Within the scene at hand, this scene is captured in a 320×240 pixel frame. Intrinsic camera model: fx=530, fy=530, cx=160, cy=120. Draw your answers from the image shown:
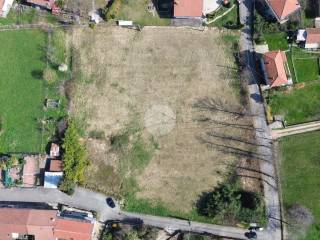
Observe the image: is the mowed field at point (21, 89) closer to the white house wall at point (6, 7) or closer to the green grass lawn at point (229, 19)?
the white house wall at point (6, 7)

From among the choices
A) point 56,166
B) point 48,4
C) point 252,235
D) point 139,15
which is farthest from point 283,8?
point 56,166

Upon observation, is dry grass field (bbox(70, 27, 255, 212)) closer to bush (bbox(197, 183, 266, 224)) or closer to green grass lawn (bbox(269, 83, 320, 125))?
bush (bbox(197, 183, 266, 224))

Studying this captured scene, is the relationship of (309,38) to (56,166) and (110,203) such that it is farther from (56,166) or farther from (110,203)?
(56,166)

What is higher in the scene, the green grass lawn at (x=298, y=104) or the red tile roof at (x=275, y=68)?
the red tile roof at (x=275, y=68)

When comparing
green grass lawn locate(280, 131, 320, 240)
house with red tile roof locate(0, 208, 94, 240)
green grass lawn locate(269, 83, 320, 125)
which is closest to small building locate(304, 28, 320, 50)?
green grass lawn locate(269, 83, 320, 125)

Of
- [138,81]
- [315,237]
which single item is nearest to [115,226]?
[138,81]

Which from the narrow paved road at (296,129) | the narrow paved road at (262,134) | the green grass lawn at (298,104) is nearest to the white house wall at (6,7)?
the narrow paved road at (262,134)

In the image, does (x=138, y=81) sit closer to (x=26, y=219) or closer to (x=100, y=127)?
(x=100, y=127)
